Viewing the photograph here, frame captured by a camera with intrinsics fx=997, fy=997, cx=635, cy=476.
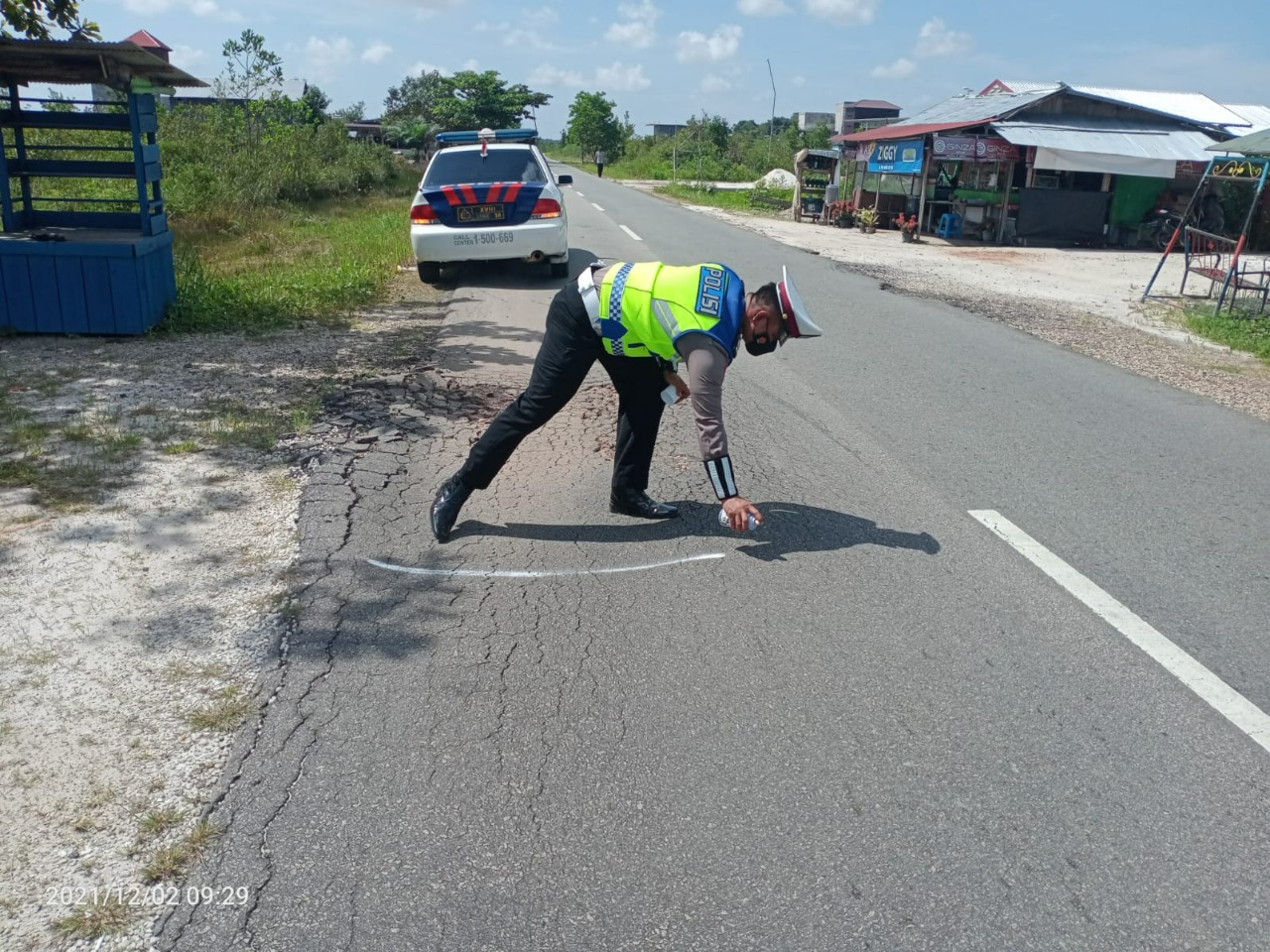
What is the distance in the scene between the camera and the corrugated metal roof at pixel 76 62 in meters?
7.60

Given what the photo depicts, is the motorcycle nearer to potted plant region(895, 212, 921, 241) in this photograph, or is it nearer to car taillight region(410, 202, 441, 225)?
potted plant region(895, 212, 921, 241)

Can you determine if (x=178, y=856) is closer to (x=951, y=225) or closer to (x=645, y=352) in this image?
(x=645, y=352)

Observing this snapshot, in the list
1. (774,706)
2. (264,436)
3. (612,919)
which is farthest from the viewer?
(264,436)

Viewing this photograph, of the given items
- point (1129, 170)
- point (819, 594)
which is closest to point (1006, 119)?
point (1129, 170)

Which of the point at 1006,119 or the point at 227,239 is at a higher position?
the point at 1006,119

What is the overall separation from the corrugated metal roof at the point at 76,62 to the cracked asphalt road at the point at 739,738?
4.43 metres

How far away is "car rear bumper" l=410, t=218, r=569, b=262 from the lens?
457 inches

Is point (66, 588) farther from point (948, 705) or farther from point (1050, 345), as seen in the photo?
point (1050, 345)

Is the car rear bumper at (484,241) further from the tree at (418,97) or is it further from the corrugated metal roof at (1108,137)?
the tree at (418,97)

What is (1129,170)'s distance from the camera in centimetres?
2217

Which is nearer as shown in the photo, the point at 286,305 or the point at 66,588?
the point at 66,588

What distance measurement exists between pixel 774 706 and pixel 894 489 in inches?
97.5

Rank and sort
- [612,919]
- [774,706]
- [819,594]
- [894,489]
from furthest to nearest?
[894,489] < [819,594] < [774,706] < [612,919]

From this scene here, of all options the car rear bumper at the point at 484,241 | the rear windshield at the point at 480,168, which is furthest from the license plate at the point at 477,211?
the rear windshield at the point at 480,168
